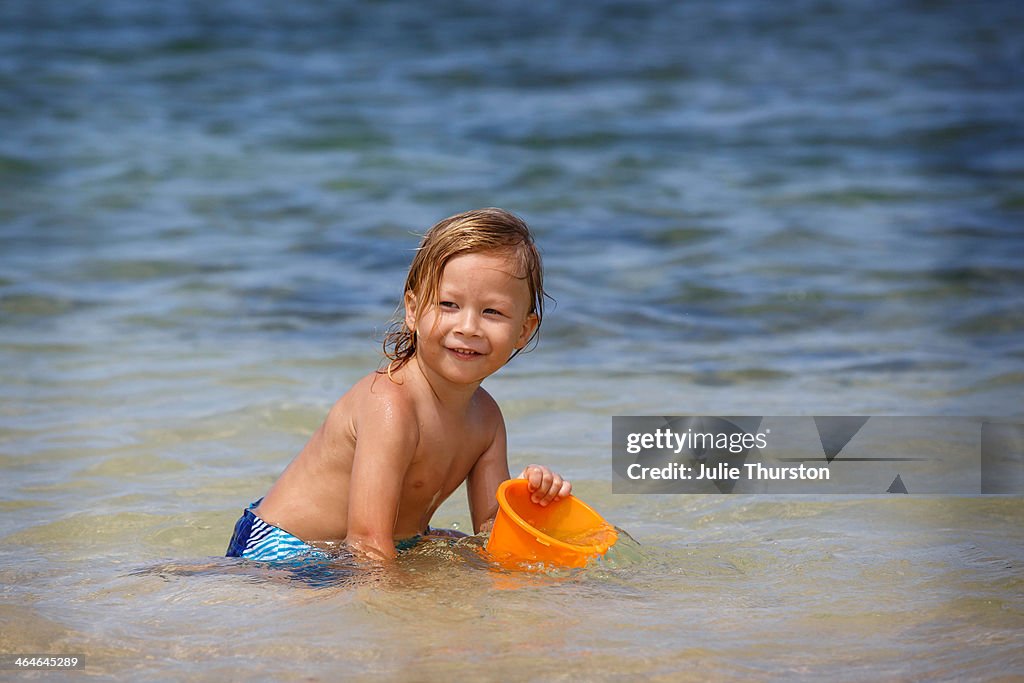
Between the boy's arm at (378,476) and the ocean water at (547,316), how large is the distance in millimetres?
83

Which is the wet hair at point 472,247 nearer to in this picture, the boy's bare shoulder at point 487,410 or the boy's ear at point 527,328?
the boy's ear at point 527,328

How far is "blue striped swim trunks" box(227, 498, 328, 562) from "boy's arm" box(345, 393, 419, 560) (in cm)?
17

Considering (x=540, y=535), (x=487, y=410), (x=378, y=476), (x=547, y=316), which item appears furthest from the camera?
(x=547, y=316)

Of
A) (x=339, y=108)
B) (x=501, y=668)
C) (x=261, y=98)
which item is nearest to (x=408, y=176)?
(x=339, y=108)

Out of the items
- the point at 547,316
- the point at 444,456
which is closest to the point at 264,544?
the point at 444,456

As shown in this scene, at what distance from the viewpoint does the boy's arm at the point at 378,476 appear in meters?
3.00

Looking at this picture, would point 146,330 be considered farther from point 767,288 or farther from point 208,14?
point 208,14

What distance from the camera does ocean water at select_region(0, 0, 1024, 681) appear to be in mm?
2711

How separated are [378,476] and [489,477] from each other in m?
0.45

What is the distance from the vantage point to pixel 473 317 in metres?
3.05

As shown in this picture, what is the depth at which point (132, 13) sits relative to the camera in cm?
1570

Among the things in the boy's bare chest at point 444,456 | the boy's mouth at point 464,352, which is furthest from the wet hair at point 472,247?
the boy's bare chest at point 444,456

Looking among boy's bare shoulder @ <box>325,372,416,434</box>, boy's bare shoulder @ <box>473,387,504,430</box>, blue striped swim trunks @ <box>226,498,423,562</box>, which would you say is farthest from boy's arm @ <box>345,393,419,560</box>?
boy's bare shoulder @ <box>473,387,504,430</box>

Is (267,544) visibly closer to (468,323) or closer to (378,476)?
(378,476)
